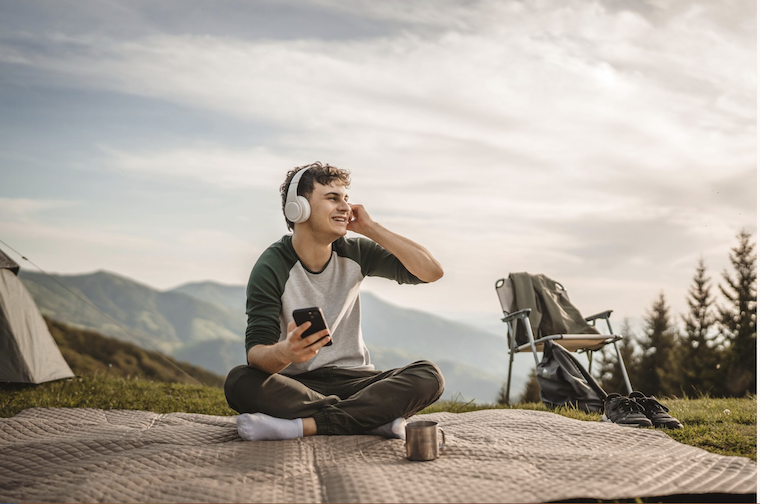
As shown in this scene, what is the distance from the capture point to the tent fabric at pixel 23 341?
4.88m

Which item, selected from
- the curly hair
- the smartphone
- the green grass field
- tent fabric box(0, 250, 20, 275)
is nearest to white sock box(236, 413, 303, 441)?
the smartphone

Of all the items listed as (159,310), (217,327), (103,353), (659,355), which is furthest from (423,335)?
(103,353)

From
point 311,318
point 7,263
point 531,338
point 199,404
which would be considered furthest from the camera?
point 7,263

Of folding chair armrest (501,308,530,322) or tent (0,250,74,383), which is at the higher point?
folding chair armrest (501,308,530,322)

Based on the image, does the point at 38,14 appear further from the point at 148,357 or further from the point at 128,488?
the point at 128,488

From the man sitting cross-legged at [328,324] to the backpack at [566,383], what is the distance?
1691mm

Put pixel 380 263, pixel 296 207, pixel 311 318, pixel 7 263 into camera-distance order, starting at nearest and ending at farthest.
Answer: pixel 311 318, pixel 296 207, pixel 380 263, pixel 7 263

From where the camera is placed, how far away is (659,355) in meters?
15.8

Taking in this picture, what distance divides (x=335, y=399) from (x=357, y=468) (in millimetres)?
582

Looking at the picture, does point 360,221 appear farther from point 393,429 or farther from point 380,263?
point 393,429

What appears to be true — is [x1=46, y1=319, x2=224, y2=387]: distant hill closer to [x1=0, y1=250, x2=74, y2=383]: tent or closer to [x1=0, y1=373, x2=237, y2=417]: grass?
[x1=0, y1=250, x2=74, y2=383]: tent

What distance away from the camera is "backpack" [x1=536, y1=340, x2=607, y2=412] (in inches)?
155

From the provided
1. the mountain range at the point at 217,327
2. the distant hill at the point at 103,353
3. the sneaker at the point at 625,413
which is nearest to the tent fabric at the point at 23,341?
the distant hill at the point at 103,353

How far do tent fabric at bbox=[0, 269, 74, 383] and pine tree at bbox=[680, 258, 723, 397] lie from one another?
1213 cm
